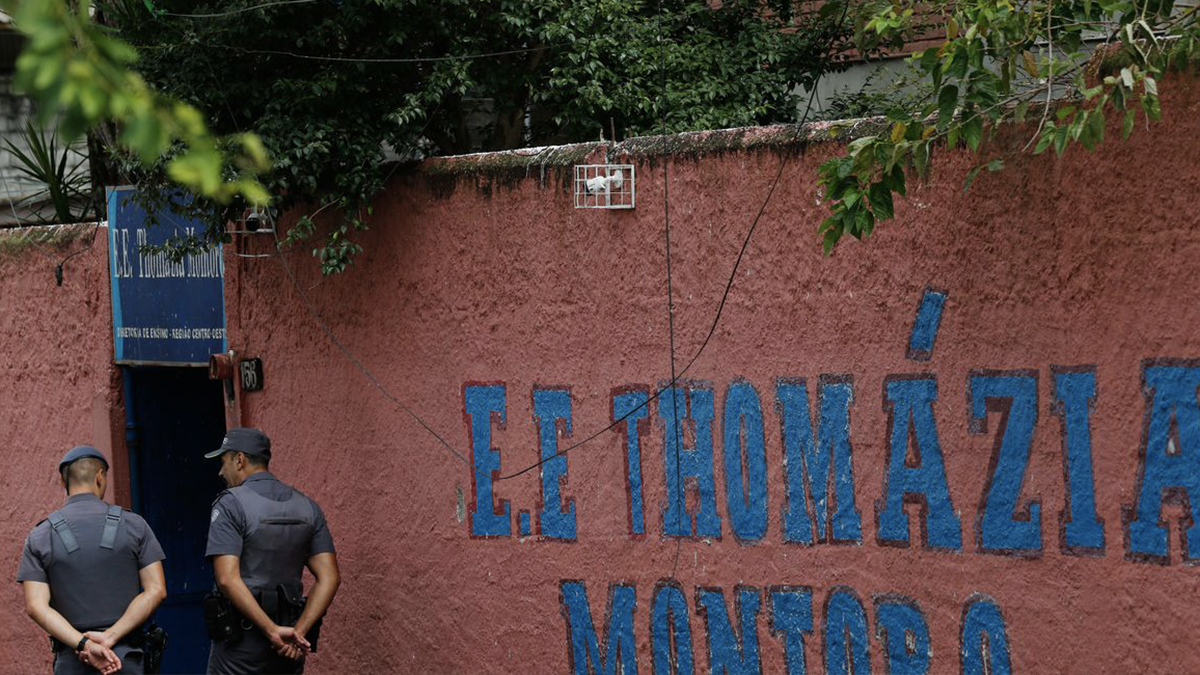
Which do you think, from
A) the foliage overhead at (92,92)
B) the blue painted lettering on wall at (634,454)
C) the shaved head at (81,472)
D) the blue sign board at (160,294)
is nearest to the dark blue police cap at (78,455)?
the shaved head at (81,472)

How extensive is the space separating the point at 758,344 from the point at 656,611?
4.05 ft

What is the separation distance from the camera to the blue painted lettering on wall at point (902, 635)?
570 cm

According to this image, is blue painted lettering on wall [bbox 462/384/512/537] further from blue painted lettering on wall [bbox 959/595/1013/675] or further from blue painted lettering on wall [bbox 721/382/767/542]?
blue painted lettering on wall [bbox 959/595/1013/675]

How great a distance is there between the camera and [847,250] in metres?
6.00

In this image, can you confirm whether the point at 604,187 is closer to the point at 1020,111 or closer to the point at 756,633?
the point at 756,633

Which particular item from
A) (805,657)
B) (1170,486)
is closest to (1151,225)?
(1170,486)

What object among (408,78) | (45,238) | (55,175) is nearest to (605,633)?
(408,78)

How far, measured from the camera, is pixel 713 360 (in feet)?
21.1

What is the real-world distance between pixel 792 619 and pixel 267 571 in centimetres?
243

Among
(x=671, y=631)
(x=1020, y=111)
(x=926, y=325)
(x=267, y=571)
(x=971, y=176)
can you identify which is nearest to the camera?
(x=1020, y=111)

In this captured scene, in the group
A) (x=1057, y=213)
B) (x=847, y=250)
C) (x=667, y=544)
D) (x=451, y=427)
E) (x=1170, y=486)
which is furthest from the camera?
(x=451, y=427)

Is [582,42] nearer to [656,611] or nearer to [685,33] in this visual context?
[685,33]

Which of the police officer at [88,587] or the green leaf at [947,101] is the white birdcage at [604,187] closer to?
the green leaf at [947,101]

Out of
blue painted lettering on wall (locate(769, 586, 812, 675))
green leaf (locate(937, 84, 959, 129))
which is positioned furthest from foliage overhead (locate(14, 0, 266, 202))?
blue painted lettering on wall (locate(769, 586, 812, 675))
